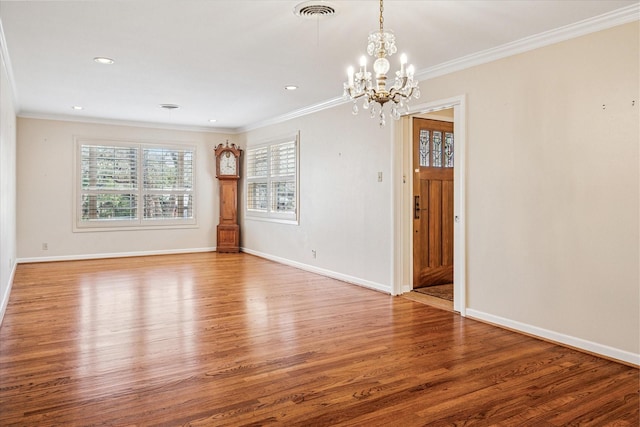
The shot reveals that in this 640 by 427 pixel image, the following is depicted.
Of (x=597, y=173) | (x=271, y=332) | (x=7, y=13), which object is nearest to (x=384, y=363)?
(x=271, y=332)

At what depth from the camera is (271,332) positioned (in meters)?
3.76

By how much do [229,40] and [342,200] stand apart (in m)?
2.86

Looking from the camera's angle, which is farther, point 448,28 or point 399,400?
point 448,28

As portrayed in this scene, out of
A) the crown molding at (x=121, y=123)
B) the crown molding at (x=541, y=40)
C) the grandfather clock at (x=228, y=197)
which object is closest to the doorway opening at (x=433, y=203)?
the crown molding at (x=541, y=40)

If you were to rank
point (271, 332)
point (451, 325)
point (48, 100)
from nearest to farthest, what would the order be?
point (271, 332), point (451, 325), point (48, 100)

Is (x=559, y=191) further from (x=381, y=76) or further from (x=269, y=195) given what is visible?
(x=269, y=195)

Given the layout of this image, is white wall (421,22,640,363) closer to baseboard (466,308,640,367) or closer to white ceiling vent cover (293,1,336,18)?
baseboard (466,308,640,367)

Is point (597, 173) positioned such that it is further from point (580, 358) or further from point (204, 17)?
point (204, 17)

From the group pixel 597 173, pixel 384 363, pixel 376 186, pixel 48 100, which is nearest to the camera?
pixel 384 363

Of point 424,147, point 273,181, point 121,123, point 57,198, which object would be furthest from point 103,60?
point 57,198

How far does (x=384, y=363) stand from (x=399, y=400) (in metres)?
0.56

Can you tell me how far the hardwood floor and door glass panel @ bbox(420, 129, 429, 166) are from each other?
177cm

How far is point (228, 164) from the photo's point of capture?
900cm

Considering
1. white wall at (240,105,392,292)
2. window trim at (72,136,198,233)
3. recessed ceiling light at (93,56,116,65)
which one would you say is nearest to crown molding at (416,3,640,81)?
white wall at (240,105,392,292)
